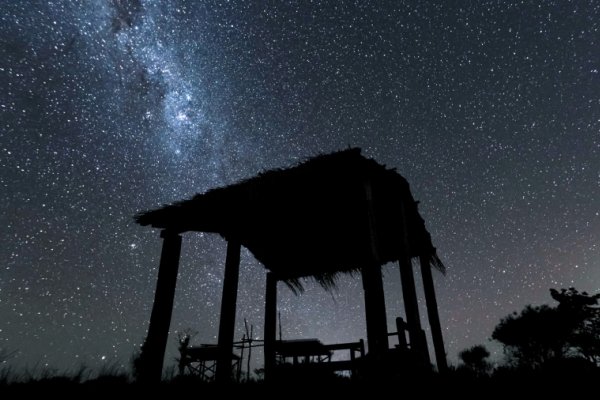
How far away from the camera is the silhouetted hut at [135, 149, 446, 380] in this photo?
6.23m

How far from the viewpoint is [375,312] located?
5520 millimetres

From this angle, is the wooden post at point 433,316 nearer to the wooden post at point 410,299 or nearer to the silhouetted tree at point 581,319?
the wooden post at point 410,299

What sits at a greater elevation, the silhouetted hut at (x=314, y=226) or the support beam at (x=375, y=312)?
the silhouetted hut at (x=314, y=226)

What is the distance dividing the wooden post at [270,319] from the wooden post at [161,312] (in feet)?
14.1

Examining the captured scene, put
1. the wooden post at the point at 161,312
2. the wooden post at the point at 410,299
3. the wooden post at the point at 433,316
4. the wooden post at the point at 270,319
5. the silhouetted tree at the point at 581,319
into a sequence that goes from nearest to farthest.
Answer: the wooden post at the point at 410,299, the wooden post at the point at 161,312, the wooden post at the point at 433,316, the wooden post at the point at 270,319, the silhouetted tree at the point at 581,319

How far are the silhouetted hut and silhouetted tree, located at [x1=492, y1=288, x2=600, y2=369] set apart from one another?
22.4m

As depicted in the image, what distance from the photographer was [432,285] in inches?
341

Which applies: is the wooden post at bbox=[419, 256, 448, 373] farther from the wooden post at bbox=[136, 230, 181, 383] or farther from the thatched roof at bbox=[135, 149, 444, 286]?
the wooden post at bbox=[136, 230, 181, 383]

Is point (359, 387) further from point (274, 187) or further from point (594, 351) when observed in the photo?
point (594, 351)

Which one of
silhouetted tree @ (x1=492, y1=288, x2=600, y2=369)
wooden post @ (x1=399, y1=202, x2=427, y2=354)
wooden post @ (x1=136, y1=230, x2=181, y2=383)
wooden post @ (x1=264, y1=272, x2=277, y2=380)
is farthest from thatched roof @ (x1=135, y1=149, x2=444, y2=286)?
silhouetted tree @ (x1=492, y1=288, x2=600, y2=369)

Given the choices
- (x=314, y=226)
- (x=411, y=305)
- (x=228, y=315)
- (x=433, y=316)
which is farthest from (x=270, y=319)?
(x=411, y=305)

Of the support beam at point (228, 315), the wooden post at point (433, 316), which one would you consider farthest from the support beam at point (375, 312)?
the wooden post at point (433, 316)

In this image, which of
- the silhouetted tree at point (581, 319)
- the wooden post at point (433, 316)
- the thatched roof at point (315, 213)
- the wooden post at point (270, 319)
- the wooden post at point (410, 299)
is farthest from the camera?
the silhouetted tree at point (581, 319)

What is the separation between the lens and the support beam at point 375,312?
5344 millimetres
